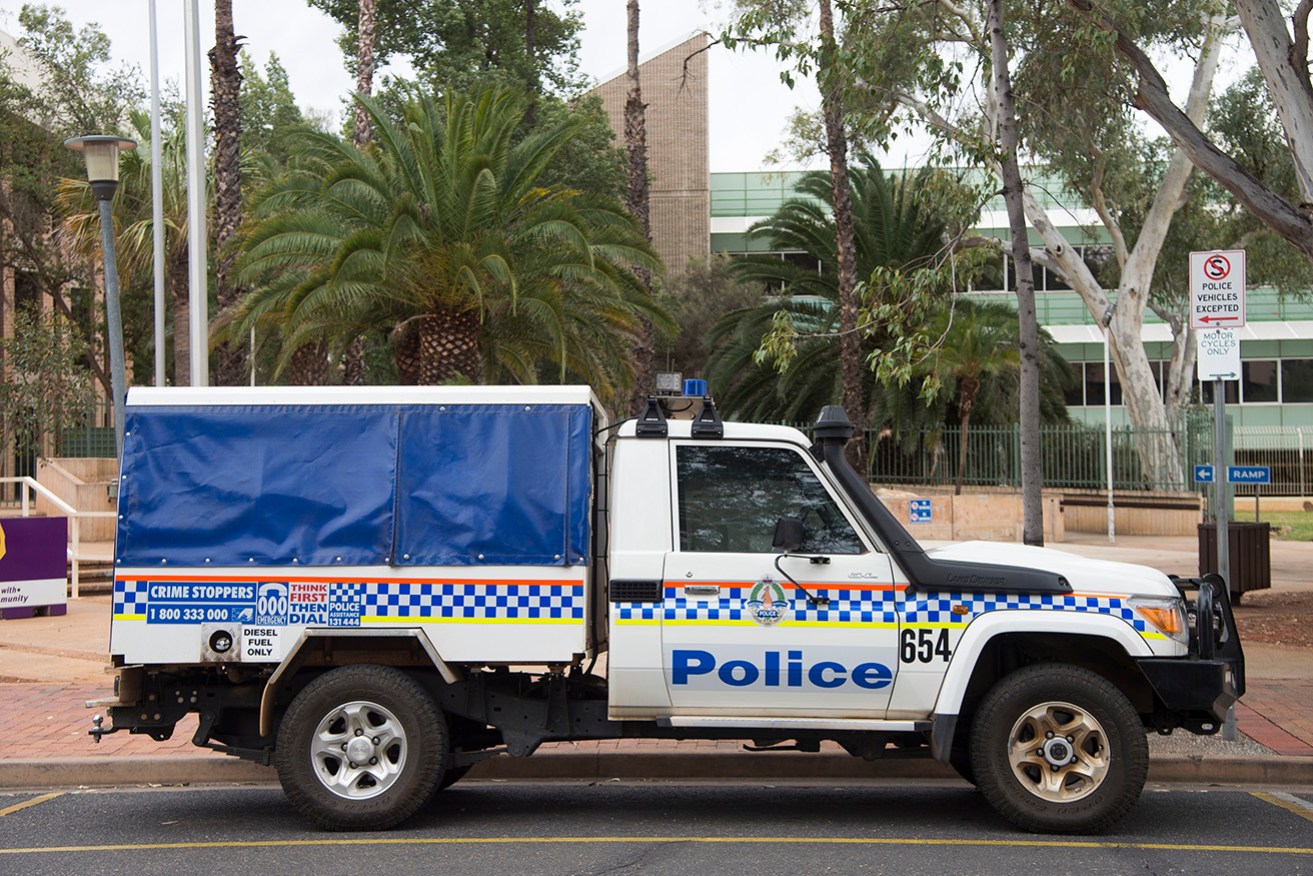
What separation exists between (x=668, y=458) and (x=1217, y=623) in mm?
3012

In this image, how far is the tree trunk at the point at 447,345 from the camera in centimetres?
1773

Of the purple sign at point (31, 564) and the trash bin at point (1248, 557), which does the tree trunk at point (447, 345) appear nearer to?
the purple sign at point (31, 564)

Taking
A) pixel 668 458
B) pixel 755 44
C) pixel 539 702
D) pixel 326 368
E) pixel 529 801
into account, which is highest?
pixel 755 44

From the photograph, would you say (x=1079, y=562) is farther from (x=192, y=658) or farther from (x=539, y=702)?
(x=192, y=658)

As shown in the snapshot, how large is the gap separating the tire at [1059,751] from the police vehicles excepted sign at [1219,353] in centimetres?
338

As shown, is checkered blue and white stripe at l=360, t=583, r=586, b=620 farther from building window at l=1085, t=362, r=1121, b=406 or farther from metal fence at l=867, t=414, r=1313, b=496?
building window at l=1085, t=362, r=1121, b=406

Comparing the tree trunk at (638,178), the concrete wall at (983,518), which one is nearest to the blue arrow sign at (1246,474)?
the tree trunk at (638,178)

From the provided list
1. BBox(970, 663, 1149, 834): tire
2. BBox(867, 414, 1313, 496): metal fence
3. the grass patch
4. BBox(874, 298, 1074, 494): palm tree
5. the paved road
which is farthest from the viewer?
the grass patch

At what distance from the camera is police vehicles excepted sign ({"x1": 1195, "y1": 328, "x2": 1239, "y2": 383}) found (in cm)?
923

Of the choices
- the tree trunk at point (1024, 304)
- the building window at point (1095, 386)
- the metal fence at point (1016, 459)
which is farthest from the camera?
the building window at point (1095, 386)

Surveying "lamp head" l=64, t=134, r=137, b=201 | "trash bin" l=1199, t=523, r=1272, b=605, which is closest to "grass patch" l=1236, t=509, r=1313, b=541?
"trash bin" l=1199, t=523, r=1272, b=605

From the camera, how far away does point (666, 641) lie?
22.4 feet

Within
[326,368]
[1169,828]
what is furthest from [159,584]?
[326,368]

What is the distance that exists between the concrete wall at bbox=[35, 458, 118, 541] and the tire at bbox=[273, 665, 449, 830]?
18.8 metres
